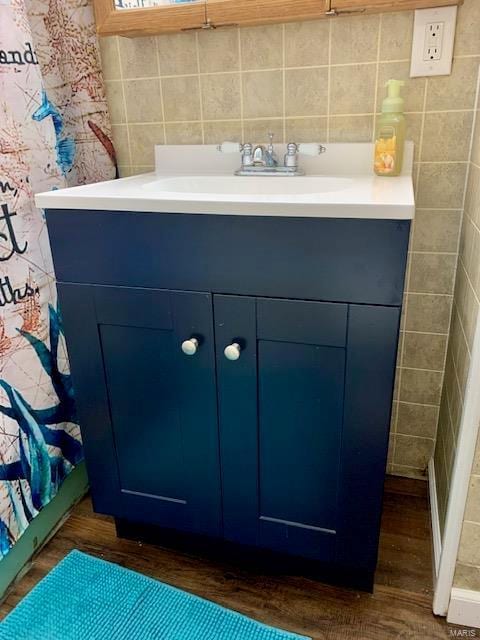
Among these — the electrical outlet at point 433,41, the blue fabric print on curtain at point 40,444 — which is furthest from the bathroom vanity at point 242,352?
the electrical outlet at point 433,41

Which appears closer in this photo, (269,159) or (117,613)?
(117,613)

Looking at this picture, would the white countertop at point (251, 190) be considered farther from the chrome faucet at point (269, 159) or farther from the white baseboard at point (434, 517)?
the white baseboard at point (434, 517)

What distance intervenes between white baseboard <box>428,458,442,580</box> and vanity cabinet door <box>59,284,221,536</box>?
51 cm

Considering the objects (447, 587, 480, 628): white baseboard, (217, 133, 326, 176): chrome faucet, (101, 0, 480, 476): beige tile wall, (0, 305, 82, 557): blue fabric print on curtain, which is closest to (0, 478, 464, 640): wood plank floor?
(447, 587, 480, 628): white baseboard

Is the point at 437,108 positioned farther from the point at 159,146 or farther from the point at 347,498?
the point at 347,498

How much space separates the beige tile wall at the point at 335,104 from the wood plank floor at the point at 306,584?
1.07ft

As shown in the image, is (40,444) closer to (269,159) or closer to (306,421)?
(306,421)

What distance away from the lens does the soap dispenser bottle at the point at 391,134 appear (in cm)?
110

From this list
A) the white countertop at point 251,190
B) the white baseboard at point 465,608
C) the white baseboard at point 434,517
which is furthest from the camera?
the white baseboard at point 434,517

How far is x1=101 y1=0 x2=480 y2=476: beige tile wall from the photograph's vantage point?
1152 millimetres

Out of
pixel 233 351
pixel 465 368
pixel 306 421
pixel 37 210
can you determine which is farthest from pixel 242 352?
pixel 37 210

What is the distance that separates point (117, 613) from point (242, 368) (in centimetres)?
62

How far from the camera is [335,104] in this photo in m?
1.22

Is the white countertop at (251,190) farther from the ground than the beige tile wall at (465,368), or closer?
farther from the ground
